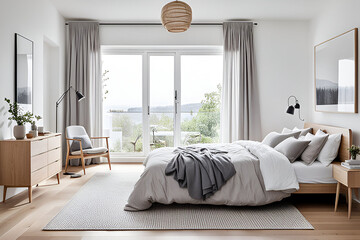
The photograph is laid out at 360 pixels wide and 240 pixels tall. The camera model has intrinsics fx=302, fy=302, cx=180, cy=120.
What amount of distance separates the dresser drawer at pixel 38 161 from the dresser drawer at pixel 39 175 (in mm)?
49

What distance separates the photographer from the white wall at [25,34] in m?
3.63

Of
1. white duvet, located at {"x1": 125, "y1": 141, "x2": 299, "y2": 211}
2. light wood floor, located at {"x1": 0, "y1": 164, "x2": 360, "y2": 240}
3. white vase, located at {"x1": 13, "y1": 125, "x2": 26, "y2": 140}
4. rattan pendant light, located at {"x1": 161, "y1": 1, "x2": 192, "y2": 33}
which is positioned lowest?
light wood floor, located at {"x1": 0, "y1": 164, "x2": 360, "y2": 240}

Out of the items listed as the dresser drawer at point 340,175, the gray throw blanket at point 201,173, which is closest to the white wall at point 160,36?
the gray throw blanket at point 201,173

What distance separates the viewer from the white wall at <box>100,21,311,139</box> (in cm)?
578

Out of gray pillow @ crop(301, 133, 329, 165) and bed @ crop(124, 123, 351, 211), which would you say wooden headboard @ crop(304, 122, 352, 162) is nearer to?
gray pillow @ crop(301, 133, 329, 165)

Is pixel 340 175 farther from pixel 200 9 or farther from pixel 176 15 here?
pixel 200 9

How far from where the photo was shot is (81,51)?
228 inches

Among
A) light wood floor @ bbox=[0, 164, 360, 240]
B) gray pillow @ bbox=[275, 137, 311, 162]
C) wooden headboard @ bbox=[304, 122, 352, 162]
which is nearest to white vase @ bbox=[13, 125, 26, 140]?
light wood floor @ bbox=[0, 164, 360, 240]

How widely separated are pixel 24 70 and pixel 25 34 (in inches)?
19.7

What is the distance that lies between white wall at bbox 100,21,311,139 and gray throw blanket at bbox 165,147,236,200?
2785 mm

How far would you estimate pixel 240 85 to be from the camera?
226 inches

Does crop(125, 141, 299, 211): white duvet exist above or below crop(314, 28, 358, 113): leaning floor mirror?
below

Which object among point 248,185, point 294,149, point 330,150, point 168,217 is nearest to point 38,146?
point 168,217

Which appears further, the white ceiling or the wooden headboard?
the white ceiling
